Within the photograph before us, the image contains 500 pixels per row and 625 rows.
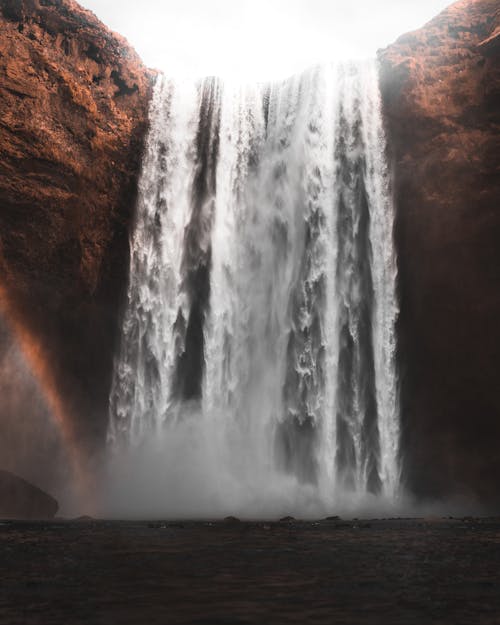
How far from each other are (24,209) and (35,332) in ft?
15.5

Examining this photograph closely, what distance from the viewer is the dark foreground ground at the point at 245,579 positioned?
488cm

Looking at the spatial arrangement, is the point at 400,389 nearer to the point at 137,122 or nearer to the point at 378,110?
the point at 378,110

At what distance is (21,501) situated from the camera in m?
18.8

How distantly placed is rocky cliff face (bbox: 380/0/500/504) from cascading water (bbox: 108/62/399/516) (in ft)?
2.77

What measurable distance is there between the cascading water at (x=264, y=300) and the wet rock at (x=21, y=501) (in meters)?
3.66

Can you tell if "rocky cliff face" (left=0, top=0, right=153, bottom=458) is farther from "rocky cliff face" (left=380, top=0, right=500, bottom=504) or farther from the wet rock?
"rocky cliff face" (left=380, top=0, right=500, bottom=504)

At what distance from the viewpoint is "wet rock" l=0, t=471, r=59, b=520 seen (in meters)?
18.5

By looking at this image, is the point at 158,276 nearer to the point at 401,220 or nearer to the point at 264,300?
the point at 264,300

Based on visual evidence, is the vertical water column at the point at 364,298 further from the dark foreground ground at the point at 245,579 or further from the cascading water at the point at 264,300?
the dark foreground ground at the point at 245,579

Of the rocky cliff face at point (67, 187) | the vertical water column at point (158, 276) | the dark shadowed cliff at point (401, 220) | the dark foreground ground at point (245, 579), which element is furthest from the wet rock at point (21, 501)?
the dark foreground ground at point (245, 579)

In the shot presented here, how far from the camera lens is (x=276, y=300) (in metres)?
24.3

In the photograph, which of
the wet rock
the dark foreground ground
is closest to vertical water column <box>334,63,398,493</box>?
the wet rock

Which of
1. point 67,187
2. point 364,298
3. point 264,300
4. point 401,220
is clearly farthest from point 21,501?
point 401,220

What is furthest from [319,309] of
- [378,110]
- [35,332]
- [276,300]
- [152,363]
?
[35,332]
